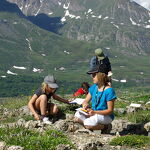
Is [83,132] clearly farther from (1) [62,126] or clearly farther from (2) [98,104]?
(2) [98,104]

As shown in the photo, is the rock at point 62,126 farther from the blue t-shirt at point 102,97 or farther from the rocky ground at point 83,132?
the blue t-shirt at point 102,97

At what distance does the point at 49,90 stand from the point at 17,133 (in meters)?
4.39

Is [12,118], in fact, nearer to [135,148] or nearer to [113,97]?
[113,97]

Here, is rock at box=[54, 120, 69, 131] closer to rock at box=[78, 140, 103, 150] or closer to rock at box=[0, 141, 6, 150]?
rock at box=[78, 140, 103, 150]

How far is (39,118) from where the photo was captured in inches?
557

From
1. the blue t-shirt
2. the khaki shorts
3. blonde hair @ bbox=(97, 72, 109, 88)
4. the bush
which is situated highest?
blonde hair @ bbox=(97, 72, 109, 88)

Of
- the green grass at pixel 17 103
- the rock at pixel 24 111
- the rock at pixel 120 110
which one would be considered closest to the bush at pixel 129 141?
the rock at pixel 120 110

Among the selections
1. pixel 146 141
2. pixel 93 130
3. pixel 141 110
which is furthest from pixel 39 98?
pixel 141 110

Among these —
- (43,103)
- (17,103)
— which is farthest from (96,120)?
(17,103)

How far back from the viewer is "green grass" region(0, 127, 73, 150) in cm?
919

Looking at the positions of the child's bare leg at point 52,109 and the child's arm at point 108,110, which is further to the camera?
the child's bare leg at point 52,109

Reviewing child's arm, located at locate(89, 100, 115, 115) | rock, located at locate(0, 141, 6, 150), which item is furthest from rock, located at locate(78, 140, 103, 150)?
child's arm, located at locate(89, 100, 115, 115)

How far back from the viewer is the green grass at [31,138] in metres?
9.19

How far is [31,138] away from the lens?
974 cm
